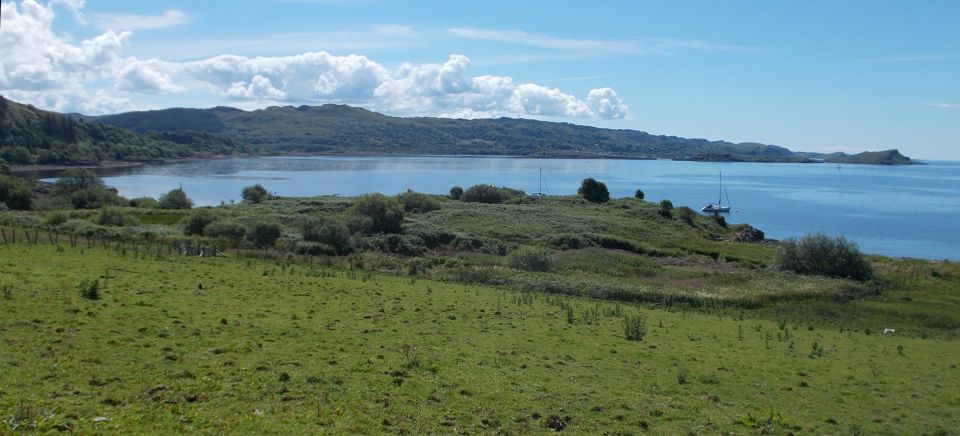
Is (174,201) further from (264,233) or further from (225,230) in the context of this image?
(264,233)

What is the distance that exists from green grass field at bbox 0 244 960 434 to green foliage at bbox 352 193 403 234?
39.7 meters

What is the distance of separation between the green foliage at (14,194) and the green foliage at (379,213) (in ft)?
114

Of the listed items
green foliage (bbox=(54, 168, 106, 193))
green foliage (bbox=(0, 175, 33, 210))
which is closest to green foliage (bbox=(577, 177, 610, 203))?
green foliage (bbox=(54, 168, 106, 193))

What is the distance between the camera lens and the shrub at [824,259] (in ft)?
178

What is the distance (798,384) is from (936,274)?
159 feet

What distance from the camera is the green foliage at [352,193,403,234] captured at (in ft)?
228

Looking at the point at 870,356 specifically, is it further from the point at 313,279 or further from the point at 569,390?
the point at 313,279

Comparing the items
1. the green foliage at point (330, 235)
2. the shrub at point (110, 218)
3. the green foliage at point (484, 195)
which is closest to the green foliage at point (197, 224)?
the shrub at point (110, 218)

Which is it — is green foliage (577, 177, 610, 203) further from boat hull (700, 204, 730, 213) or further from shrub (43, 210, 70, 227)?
shrub (43, 210, 70, 227)

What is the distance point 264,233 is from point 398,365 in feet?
142

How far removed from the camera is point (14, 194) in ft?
241

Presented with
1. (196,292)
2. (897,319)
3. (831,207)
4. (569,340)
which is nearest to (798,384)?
(569,340)

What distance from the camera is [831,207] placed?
156000 mm

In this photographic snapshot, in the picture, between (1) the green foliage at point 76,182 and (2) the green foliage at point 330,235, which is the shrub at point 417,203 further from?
(1) the green foliage at point 76,182
